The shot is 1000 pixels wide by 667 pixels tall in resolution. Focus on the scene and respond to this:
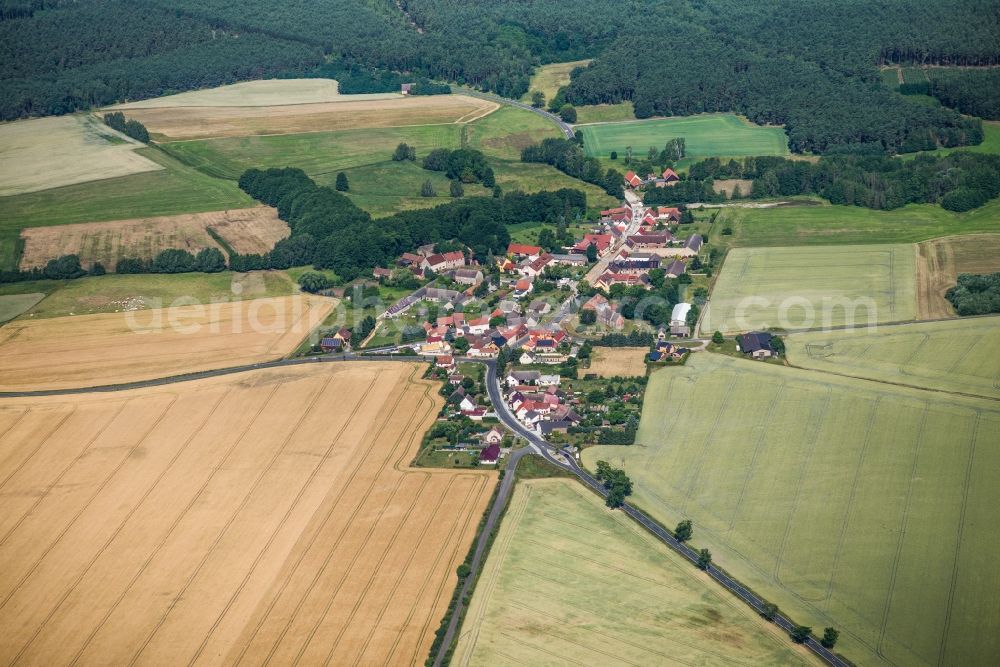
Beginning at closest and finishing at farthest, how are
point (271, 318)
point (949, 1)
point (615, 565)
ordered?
1. point (615, 565)
2. point (271, 318)
3. point (949, 1)

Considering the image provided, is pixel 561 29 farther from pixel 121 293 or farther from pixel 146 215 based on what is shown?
pixel 121 293

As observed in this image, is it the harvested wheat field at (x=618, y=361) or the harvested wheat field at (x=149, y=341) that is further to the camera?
the harvested wheat field at (x=149, y=341)

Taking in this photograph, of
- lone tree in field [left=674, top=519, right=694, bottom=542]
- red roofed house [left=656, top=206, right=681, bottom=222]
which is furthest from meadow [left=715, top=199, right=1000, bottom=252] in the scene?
lone tree in field [left=674, top=519, right=694, bottom=542]

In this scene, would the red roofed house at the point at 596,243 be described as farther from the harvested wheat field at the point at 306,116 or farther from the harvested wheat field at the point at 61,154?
the harvested wheat field at the point at 61,154

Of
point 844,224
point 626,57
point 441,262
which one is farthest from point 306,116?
point 844,224

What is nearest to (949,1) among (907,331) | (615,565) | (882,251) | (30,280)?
(882,251)

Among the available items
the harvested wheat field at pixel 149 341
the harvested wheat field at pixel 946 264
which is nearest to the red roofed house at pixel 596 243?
the harvested wheat field at pixel 149 341

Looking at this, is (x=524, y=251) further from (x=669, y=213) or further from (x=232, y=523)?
(x=232, y=523)

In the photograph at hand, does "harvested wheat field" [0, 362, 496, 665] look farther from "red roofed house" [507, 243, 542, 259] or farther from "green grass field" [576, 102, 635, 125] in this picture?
"green grass field" [576, 102, 635, 125]
